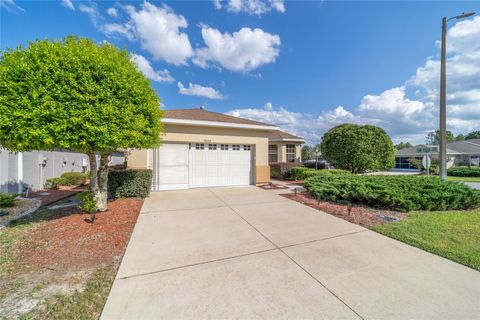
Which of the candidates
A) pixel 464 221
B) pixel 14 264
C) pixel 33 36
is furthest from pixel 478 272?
pixel 33 36

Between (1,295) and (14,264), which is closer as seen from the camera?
(1,295)

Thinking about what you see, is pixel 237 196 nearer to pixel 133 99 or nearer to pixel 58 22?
pixel 133 99

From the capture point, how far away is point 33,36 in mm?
4238

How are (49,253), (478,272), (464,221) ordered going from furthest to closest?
(464,221), (49,253), (478,272)

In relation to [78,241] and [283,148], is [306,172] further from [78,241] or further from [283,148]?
[78,241]

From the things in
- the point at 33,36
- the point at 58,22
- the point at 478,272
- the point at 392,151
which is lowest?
the point at 478,272

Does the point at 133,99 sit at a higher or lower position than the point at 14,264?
higher

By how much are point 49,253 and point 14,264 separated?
0.40 m

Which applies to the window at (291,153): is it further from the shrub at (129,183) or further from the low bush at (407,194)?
the shrub at (129,183)

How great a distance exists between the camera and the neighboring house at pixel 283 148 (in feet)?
55.5

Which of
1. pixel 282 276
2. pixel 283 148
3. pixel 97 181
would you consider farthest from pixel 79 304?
pixel 283 148

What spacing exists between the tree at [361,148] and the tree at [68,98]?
1292 cm

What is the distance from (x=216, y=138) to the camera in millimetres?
9703

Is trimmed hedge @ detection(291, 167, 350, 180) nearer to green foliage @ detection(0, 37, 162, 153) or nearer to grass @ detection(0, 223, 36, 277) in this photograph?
green foliage @ detection(0, 37, 162, 153)
